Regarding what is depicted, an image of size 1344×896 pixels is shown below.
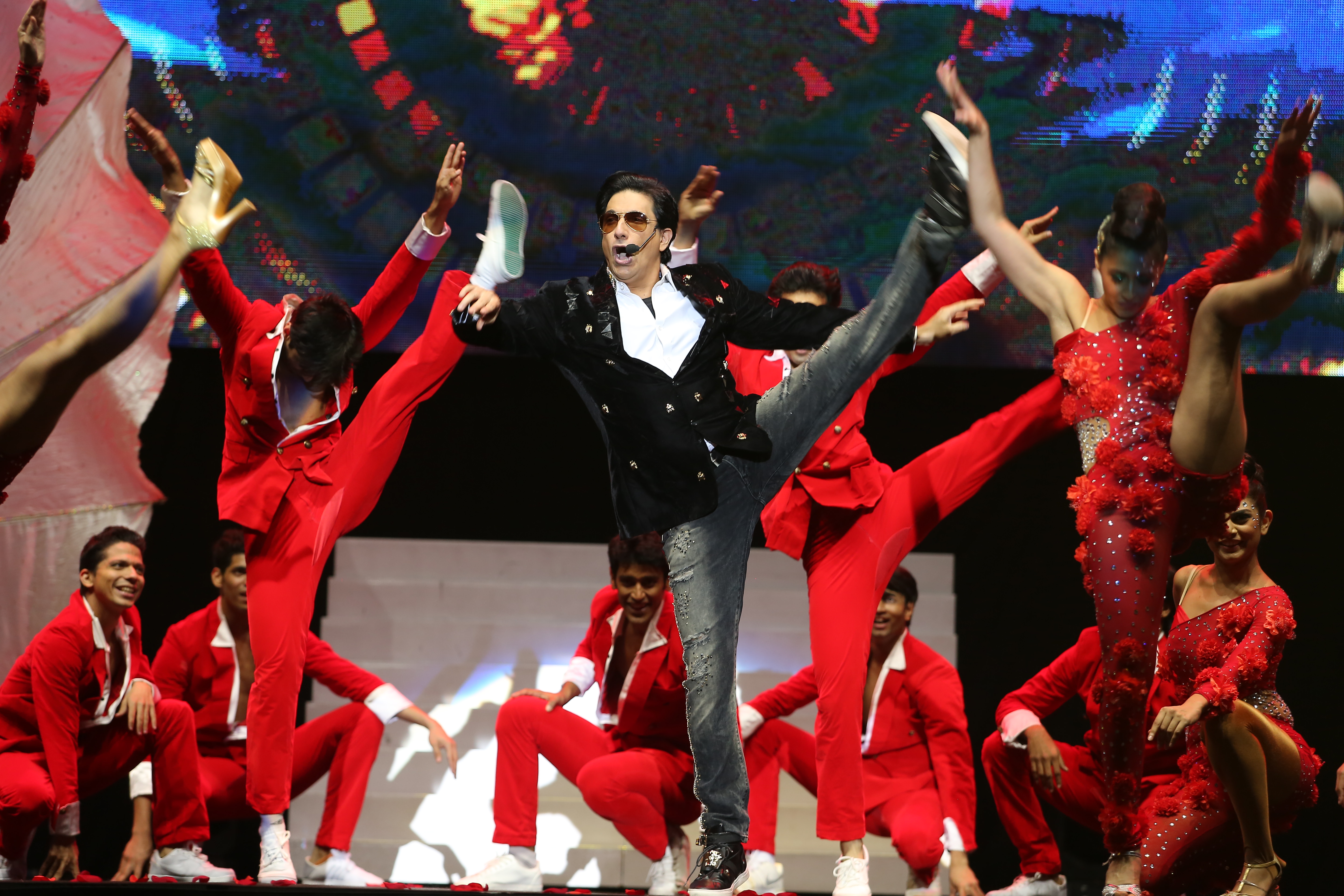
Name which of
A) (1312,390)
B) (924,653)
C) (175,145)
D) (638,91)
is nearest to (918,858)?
(924,653)

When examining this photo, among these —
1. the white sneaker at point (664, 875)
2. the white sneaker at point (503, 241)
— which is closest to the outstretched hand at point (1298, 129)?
the white sneaker at point (503, 241)

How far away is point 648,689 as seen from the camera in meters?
3.99

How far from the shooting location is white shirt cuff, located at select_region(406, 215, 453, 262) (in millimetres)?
3758

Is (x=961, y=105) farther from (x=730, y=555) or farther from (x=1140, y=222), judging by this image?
(x=730, y=555)

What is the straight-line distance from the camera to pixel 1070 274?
9.86 ft

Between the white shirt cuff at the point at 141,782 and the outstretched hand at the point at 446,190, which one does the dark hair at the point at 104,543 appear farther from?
the outstretched hand at the point at 446,190

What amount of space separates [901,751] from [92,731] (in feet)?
8.74

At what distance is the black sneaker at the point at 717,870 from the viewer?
2.75m

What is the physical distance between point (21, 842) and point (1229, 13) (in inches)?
199

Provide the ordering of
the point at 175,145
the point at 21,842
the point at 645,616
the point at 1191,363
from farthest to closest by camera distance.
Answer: the point at 175,145
the point at 645,616
the point at 21,842
the point at 1191,363

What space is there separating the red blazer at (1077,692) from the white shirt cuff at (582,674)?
1.32 meters

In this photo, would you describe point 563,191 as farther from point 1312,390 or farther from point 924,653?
point 1312,390

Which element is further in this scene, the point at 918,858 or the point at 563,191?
the point at 563,191

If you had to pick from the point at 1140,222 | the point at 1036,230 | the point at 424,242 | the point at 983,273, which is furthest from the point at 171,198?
the point at 1140,222
